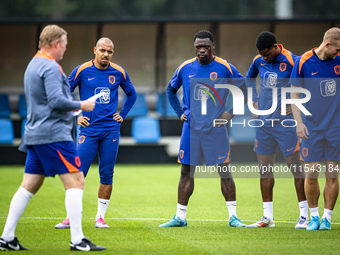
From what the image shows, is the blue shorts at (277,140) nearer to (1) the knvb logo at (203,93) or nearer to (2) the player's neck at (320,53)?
(1) the knvb logo at (203,93)

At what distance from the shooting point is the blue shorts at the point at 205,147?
7.81 m

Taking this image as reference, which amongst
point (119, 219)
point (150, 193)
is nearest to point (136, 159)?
point (150, 193)

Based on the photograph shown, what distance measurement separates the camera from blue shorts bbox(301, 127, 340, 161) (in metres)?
7.38

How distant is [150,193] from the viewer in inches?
464

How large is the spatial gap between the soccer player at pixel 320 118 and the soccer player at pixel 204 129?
2.89 feet

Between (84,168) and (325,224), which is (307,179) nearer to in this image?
(325,224)

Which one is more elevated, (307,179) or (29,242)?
(307,179)

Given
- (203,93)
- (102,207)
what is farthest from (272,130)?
(102,207)

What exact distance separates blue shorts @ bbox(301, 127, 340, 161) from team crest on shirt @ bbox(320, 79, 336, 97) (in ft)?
1.45

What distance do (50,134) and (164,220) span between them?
293 centimetres

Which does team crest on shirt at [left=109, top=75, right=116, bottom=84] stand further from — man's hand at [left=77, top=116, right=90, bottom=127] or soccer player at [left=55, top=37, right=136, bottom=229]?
man's hand at [left=77, top=116, right=90, bottom=127]

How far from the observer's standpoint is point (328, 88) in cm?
745

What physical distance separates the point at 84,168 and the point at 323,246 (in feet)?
10.4

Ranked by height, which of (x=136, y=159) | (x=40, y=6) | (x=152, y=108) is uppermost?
(x=40, y=6)
